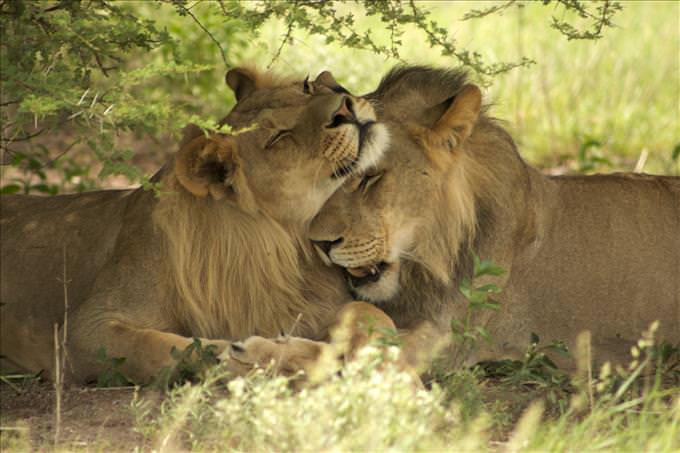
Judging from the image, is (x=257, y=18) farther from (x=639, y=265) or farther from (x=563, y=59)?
(x=563, y=59)

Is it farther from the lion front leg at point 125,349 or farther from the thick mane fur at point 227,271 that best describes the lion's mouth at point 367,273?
the lion front leg at point 125,349

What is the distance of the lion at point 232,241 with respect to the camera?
4.10m

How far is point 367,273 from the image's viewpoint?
168 inches

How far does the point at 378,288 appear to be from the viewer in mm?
4297

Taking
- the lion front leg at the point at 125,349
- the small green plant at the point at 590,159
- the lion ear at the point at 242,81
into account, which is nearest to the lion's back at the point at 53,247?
the lion front leg at the point at 125,349

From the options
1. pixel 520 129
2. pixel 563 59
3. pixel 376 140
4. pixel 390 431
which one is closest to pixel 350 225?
pixel 376 140

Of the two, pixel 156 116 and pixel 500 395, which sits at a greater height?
pixel 156 116

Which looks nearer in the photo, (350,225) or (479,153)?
(350,225)

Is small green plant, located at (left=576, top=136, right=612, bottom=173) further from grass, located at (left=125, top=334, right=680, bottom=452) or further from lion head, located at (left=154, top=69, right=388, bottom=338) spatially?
grass, located at (left=125, top=334, right=680, bottom=452)

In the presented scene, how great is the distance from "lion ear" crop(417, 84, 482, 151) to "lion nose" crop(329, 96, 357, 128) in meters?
0.27

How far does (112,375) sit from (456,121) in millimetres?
1438

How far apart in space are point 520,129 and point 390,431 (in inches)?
221

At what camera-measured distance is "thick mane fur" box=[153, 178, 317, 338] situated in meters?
4.26

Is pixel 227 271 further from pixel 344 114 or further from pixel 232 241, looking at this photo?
pixel 344 114
